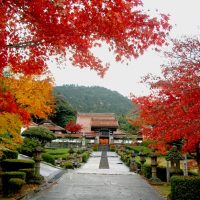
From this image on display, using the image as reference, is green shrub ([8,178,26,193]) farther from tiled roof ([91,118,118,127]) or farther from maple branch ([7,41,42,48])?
tiled roof ([91,118,118,127])

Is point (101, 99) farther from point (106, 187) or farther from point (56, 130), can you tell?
point (106, 187)

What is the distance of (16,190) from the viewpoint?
534 inches

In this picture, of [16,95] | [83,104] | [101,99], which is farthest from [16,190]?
[101,99]

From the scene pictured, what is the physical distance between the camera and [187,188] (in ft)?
38.7

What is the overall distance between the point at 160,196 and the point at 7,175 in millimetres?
7013

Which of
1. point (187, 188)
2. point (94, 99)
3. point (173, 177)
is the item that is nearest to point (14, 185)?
point (173, 177)

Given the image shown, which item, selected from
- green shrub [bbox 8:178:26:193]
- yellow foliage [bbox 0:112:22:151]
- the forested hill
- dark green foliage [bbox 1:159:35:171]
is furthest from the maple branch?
the forested hill

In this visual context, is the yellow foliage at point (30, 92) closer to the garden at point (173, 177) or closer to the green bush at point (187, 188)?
the garden at point (173, 177)

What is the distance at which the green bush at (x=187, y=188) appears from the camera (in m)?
11.7

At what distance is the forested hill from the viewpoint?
125906mm

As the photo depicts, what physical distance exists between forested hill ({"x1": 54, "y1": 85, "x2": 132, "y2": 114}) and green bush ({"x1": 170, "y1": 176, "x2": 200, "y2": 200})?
108498 millimetres

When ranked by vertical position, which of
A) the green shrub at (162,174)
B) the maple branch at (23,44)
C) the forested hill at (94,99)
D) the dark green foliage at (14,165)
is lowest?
the green shrub at (162,174)

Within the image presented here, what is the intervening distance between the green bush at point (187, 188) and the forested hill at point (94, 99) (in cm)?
10850

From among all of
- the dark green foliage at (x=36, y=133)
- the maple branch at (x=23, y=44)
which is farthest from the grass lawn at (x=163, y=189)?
the dark green foliage at (x=36, y=133)
